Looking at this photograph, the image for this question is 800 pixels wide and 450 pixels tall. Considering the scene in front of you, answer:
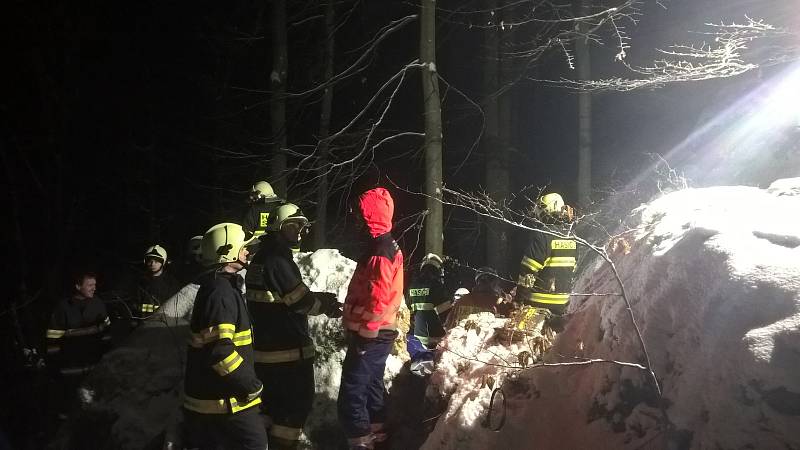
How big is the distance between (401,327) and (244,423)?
2.32 metres

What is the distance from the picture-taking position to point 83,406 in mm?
A: 5301

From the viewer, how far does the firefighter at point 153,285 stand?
6.79m

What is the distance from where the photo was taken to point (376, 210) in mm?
4406

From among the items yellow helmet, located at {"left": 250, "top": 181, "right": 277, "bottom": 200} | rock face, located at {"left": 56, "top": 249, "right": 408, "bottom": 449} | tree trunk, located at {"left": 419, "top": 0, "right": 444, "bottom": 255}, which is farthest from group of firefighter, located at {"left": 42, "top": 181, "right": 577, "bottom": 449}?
tree trunk, located at {"left": 419, "top": 0, "right": 444, "bottom": 255}

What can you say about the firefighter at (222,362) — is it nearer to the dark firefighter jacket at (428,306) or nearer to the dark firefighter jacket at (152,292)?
the dark firefighter jacket at (428,306)

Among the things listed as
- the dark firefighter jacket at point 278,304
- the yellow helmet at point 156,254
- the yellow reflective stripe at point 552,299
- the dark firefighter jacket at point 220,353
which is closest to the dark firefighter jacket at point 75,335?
the yellow helmet at point 156,254

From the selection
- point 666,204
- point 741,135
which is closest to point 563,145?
point 741,135

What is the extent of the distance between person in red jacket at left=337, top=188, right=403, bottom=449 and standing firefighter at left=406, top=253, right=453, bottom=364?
1151 millimetres

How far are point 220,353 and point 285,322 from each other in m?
0.94

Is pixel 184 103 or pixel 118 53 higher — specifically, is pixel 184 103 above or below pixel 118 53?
below

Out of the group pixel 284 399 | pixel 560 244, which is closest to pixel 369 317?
pixel 284 399

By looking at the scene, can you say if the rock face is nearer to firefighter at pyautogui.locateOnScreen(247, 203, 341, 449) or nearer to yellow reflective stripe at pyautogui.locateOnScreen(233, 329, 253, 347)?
firefighter at pyautogui.locateOnScreen(247, 203, 341, 449)

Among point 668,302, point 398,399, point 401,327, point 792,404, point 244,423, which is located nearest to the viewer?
point 792,404

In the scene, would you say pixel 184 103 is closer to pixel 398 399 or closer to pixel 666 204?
pixel 398 399
